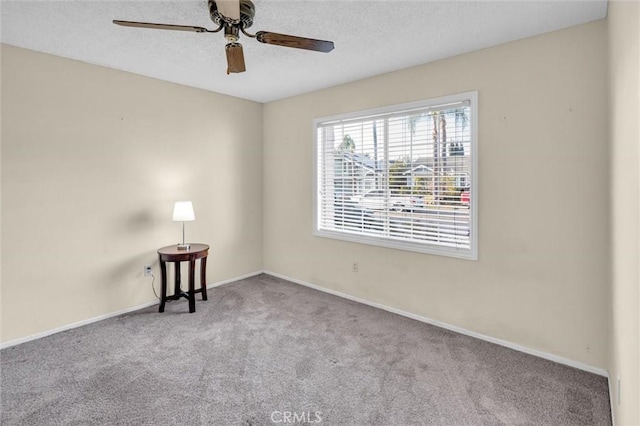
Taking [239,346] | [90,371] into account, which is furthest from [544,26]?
[90,371]

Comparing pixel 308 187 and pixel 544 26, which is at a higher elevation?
pixel 544 26

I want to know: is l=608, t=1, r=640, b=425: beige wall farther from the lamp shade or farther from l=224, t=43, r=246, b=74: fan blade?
the lamp shade

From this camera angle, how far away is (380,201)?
12.0 ft

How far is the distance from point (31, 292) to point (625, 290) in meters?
4.21

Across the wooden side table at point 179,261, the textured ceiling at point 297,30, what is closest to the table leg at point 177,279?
the wooden side table at point 179,261

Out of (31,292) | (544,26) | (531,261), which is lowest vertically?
(31,292)

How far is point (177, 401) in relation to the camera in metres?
2.10

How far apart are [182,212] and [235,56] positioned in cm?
203

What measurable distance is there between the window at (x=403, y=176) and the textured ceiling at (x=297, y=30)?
1.82 feet

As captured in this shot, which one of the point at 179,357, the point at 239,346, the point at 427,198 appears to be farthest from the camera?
the point at 427,198

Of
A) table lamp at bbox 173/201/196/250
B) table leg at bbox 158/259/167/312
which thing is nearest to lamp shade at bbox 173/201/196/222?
table lamp at bbox 173/201/196/250

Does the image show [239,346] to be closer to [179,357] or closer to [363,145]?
[179,357]

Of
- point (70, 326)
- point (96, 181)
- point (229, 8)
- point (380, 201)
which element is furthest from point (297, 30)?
point (70, 326)

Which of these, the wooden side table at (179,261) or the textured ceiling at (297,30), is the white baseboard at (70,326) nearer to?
the wooden side table at (179,261)
